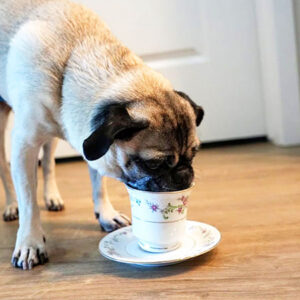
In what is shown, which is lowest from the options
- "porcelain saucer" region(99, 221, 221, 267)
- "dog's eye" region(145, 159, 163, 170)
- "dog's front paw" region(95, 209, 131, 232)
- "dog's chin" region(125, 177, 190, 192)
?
"dog's front paw" region(95, 209, 131, 232)

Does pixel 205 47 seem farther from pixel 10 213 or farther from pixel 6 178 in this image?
pixel 10 213

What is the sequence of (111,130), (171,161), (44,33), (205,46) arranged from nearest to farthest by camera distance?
(111,130) < (171,161) < (44,33) < (205,46)

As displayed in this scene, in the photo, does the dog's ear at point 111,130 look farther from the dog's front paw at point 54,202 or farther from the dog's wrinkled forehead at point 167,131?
the dog's front paw at point 54,202

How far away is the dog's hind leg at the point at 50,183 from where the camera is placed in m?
2.26

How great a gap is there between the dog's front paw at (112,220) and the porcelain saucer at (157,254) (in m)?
0.16

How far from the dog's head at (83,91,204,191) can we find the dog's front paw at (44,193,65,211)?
826 mm

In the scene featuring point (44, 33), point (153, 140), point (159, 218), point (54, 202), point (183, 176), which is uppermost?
point (44, 33)

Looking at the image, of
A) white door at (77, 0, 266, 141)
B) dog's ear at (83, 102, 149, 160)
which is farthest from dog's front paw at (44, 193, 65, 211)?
white door at (77, 0, 266, 141)

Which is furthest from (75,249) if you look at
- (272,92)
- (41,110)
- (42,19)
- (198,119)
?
(272,92)

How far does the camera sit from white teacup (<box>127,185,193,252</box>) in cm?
144

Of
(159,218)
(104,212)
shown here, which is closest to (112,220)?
(104,212)

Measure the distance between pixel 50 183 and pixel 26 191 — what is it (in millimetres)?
644

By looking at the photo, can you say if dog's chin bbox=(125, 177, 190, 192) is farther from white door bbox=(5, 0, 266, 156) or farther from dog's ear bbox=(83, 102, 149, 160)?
white door bbox=(5, 0, 266, 156)

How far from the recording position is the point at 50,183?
2346 mm
